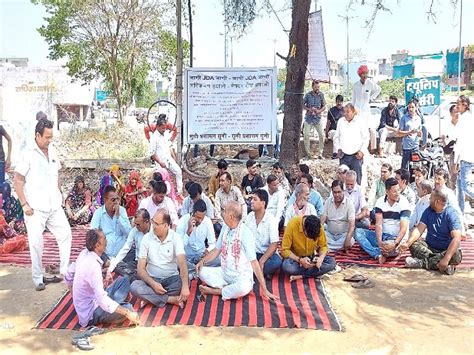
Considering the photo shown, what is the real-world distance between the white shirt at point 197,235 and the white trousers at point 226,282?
1.72 ft

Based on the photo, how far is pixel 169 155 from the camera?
8641mm

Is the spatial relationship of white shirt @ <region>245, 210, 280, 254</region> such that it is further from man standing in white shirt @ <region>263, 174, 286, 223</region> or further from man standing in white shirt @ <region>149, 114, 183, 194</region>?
man standing in white shirt @ <region>149, 114, 183, 194</region>

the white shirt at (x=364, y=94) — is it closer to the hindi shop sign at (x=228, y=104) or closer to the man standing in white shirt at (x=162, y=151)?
the hindi shop sign at (x=228, y=104)

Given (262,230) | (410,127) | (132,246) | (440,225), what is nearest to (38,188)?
(132,246)

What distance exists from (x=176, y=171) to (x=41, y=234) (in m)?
3.55

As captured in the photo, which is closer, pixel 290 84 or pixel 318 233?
pixel 318 233

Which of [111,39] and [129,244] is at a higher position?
[111,39]

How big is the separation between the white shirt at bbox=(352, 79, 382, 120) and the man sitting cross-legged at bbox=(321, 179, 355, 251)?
317cm

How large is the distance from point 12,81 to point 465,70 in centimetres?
2616

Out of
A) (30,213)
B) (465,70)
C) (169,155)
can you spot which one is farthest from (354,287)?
(465,70)

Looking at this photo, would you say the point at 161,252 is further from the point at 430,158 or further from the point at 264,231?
the point at 430,158

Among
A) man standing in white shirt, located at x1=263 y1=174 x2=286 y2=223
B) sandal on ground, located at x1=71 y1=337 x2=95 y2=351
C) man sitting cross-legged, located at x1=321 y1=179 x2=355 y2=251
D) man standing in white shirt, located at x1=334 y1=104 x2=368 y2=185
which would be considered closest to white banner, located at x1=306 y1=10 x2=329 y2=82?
man standing in white shirt, located at x1=334 y1=104 x2=368 y2=185

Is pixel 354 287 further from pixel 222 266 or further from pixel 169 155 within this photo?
pixel 169 155

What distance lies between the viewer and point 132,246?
222 inches
